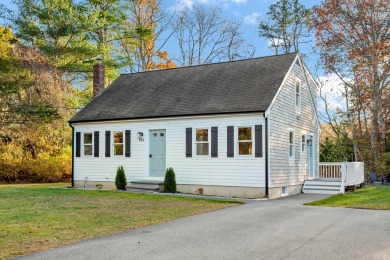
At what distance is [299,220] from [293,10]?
90.2ft

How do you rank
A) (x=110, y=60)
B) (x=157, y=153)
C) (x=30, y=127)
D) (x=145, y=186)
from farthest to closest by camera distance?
1. (x=110, y=60)
2. (x=30, y=127)
3. (x=157, y=153)
4. (x=145, y=186)

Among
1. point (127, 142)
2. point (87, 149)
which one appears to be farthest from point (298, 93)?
point (87, 149)

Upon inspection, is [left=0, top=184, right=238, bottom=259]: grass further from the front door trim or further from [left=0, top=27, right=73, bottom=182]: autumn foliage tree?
[left=0, top=27, right=73, bottom=182]: autumn foliage tree

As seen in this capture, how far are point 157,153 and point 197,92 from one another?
339cm

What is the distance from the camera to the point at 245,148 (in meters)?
17.6

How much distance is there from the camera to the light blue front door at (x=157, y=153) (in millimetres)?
19609

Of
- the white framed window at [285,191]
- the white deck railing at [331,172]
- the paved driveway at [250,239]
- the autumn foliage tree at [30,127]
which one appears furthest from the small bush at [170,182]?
the white deck railing at [331,172]

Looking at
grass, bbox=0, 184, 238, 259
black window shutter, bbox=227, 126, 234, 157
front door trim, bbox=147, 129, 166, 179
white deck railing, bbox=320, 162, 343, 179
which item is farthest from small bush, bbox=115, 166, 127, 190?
white deck railing, bbox=320, 162, 343, 179

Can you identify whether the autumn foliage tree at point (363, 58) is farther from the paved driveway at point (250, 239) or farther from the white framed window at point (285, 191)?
the paved driveway at point (250, 239)

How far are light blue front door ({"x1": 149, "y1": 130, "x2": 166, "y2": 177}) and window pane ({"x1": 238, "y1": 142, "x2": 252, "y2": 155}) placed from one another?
370 cm

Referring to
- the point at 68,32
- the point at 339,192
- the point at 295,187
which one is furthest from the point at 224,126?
the point at 68,32

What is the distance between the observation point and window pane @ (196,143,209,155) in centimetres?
1844

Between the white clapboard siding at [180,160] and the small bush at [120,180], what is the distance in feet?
1.20

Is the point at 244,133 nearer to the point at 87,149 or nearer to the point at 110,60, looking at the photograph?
the point at 87,149
